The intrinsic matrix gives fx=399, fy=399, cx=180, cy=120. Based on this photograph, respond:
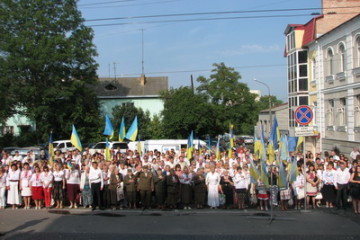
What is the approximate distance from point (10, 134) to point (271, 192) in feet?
110

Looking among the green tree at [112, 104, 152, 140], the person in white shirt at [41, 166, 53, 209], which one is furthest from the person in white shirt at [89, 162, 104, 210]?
the green tree at [112, 104, 152, 140]

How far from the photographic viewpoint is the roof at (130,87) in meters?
49.5

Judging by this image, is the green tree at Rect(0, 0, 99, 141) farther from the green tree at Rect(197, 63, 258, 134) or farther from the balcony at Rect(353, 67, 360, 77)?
the balcony at Rect(353, 67, 360, 77)

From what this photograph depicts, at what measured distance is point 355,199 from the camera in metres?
12.0

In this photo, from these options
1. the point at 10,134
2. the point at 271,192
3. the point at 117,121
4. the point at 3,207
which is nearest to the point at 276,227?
the point at 271,192

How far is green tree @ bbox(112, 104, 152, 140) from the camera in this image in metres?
40.9

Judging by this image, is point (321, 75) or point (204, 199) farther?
point (321, 75)

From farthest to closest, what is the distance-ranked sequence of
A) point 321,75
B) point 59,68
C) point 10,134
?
point 10,134
point 59,68
point 321,75

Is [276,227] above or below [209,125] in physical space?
below

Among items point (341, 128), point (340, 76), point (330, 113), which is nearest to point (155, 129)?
point (330, 113)

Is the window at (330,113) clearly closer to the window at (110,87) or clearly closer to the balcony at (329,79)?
the balcony at (329,79)

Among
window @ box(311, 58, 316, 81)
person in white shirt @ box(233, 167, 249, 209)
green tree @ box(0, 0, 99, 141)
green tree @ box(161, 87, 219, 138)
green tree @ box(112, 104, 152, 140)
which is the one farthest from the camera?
green tree @ box(112, 104, 152, 140)

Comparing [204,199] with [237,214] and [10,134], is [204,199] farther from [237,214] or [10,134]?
[10,134]

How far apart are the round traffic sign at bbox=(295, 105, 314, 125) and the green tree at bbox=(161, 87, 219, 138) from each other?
73.1 feet
